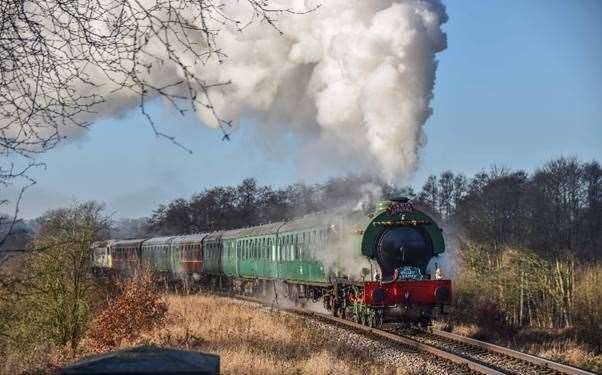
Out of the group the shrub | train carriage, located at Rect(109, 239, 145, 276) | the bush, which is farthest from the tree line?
train carriage, located at Rect(109, 239, 145, 276)

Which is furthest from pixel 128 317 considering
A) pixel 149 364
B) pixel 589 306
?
pixel 589 306

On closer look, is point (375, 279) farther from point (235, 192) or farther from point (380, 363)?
point (235, 192)

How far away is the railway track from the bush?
14.8 feet

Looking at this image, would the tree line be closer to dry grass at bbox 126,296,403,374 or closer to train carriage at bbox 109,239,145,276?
dry grass at bbox 126,296,403,374

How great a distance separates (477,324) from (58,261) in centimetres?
1041

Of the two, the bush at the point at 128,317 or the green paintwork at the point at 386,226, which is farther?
the green paintwork at the point at 386,226

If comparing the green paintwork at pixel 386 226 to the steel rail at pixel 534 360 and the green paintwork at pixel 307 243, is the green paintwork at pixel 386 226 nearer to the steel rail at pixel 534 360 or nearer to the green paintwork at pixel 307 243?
the green paintwork at pixel 307 243

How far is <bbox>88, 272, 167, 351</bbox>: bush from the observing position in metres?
12.3

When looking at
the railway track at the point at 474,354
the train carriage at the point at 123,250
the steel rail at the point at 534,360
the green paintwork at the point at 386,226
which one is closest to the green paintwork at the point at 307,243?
the green paintwork at the point at 386,226

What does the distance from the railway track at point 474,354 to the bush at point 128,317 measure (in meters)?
4.51

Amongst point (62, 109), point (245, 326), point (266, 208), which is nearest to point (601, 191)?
point (266, 208)

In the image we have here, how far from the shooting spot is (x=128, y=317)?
41.4 feet

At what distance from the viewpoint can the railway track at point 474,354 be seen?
10234mm

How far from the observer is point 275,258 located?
73.0 feet
